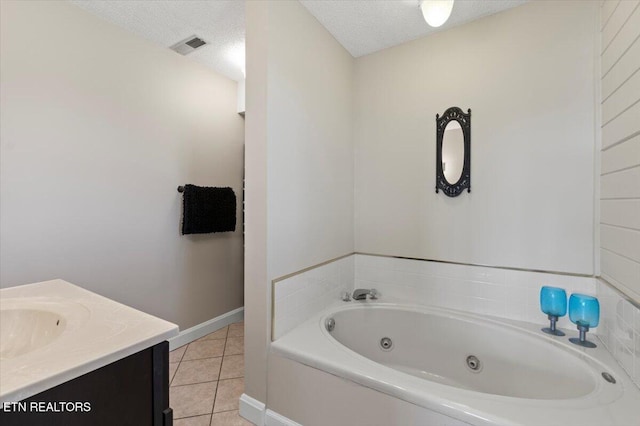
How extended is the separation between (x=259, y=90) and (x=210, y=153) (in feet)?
4.15

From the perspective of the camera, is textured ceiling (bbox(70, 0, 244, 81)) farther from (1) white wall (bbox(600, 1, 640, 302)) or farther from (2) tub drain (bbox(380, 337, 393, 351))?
(2) tub drain (bbox(380, 337, 393, 351))

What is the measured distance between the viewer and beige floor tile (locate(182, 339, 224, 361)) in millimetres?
2254

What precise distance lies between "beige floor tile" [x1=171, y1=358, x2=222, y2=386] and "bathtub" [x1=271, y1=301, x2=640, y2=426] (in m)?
0.80

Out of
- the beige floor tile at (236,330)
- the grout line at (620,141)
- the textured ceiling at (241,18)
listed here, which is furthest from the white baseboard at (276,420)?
the textured ceiling at (241,18)

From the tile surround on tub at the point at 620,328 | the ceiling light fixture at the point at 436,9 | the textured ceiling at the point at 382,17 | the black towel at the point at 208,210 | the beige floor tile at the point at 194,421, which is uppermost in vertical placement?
the textured ceiling at the point at 382,17

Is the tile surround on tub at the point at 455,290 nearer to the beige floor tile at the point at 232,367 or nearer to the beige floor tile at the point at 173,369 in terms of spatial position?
the beige floor tile at the point at 232,367

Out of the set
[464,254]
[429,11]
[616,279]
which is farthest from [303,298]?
[429,11]

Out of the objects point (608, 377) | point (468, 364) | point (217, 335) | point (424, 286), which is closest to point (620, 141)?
point (608, 377)

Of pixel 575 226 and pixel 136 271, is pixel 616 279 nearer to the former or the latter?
pixel 575 226

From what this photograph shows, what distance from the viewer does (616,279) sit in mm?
1376

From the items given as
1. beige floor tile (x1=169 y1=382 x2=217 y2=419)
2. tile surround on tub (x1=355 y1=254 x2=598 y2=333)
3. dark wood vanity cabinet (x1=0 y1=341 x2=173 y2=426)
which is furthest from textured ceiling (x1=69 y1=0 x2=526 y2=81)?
beige floor tile (x1=169 y1=382 x2=217 y2=419)

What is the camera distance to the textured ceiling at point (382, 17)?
174 centimetres

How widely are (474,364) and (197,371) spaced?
1886mm

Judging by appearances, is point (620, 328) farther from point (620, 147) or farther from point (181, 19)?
point (181, 19)
